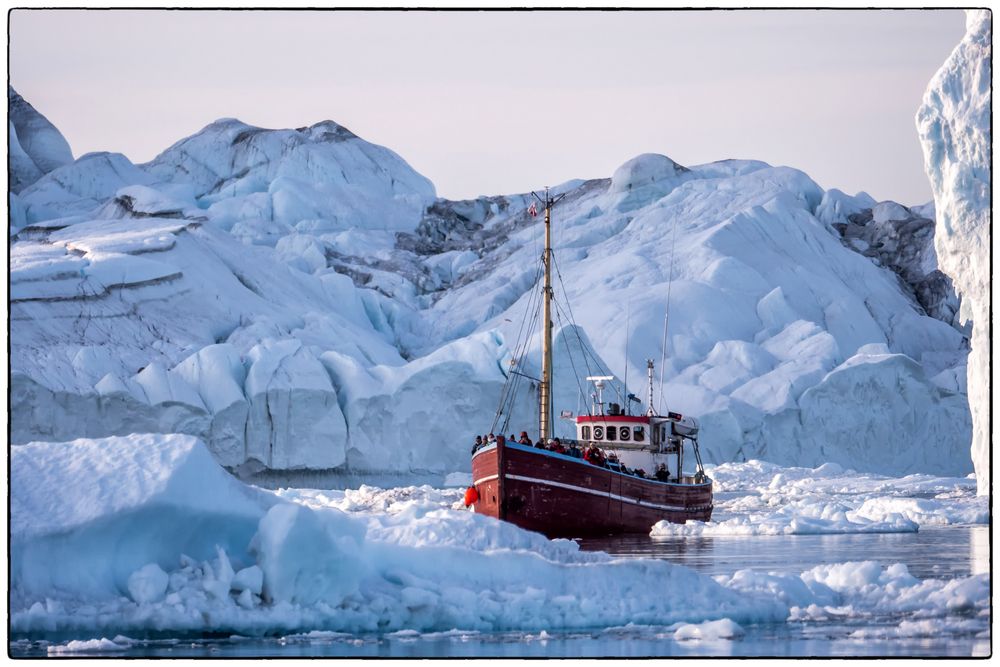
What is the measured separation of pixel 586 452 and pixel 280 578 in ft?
40.2

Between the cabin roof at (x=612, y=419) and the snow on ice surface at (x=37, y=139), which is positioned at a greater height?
the snow on ice surface at (x=37, y=139)

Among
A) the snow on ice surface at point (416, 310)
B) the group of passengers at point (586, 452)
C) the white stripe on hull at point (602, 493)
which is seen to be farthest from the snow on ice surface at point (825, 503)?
the snow on ice surface at point (416, 310)

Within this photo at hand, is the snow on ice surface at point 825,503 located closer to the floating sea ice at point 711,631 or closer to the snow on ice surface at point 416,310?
the snow on ice surface at point 416,310

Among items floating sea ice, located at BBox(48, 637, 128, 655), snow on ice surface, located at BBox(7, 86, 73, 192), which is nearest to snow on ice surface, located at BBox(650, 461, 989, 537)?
floating sea ice, located at BBox(48, 637, 128, 655)

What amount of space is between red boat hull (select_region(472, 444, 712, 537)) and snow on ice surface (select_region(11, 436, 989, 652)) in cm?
923

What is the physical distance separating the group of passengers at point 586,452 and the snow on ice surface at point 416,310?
1042 cm

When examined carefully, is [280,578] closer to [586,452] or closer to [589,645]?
[589,645]

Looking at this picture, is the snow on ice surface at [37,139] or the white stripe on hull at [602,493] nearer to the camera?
the white stripe on hull at [602,493]

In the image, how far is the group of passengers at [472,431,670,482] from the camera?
2356cm

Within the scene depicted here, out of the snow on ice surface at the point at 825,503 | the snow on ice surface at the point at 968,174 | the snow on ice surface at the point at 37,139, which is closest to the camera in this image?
the snow on ice surface at the point at 968,174

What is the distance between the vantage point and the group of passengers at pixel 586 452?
23562 mm

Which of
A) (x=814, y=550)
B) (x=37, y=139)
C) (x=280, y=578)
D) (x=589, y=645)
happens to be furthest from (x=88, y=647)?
(x=37, y=139)

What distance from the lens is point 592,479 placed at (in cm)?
2406

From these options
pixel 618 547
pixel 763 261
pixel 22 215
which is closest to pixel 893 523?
pixel 618 547
